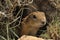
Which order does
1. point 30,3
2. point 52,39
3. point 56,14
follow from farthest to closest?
point 56,14 < point 30,3 < point 52,39

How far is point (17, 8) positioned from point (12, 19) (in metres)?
0.25

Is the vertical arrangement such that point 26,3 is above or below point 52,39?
above

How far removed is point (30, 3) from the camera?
3371 mm

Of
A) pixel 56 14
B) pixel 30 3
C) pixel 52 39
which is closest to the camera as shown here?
pixel 52 39

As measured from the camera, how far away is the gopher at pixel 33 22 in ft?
10.9

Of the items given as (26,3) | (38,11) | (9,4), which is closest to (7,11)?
(9,4)

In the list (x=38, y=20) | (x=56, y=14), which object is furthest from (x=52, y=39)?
(x=56, y=14)

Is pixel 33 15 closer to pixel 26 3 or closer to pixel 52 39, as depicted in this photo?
pixel 26 3

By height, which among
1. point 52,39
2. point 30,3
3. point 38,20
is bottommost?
point 52,39

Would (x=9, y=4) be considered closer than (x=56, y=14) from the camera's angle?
Yes

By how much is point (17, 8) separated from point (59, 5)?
70cm

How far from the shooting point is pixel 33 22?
337cm

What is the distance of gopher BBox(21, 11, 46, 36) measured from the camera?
331cm

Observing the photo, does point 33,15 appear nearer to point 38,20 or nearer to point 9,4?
point 38,20
